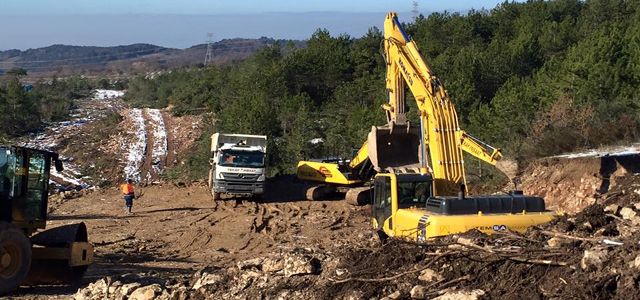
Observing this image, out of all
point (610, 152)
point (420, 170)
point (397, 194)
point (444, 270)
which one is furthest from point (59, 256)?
point (610, 152)

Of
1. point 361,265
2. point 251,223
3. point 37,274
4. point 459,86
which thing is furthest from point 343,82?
point 361,265

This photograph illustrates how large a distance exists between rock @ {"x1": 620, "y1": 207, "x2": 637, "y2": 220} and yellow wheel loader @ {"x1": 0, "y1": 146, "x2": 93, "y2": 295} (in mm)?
9106

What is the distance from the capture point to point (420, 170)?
2031 centimetres

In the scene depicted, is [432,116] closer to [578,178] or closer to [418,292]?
[578,178]

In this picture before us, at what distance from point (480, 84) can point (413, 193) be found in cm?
2878

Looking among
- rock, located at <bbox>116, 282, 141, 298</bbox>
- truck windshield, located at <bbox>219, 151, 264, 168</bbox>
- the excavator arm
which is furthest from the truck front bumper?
rock, located at <bbox>116, 282, 141, 298</bbox>

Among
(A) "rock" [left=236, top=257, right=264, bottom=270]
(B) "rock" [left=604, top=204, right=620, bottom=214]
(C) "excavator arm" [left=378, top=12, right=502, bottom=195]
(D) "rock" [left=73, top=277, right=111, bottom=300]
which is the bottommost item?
(D) "rock" [left=73, top=277, right=111, bottom=300]

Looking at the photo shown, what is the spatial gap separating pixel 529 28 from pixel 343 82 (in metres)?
12.8

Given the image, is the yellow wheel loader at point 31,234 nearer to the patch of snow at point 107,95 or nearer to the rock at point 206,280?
the rock at point 206,280

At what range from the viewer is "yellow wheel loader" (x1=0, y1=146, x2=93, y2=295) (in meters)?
13.5

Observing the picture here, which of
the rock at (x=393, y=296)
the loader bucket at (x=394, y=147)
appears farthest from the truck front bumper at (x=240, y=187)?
the rock at (x=393, y=296)

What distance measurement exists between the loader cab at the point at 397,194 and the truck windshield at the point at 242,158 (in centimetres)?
1412

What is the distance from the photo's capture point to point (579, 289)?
754cm

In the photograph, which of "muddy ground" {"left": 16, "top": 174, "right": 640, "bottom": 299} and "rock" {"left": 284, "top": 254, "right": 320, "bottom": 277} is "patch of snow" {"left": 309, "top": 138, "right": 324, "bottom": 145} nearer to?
"muddy ground" {"left": 16, "top": 174, "right": 640, "bottom": 299}
